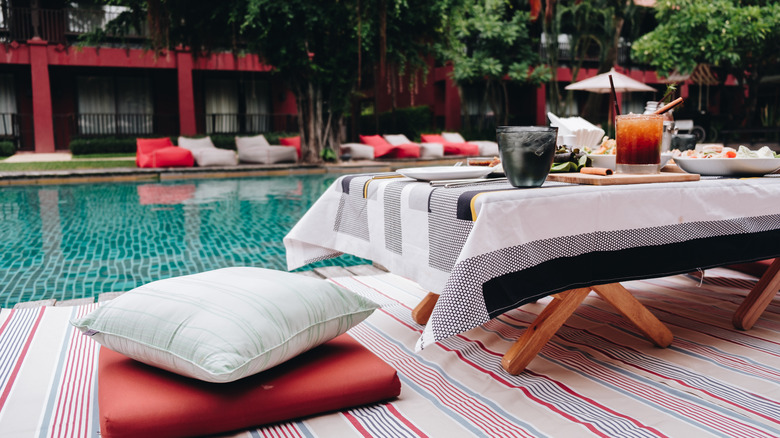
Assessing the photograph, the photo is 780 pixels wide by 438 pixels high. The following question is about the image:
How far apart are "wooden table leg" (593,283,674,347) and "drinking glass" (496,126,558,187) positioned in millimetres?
477

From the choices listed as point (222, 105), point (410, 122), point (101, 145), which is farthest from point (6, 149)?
point (410, 122)

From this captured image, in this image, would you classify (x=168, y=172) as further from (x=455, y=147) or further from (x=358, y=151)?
(x=455, y=147)

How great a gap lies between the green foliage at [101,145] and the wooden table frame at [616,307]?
1643 cm

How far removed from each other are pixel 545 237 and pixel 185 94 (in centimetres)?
1729

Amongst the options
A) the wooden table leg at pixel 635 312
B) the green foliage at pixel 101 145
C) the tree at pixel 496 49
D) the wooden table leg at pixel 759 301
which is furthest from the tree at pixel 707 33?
the wooden table leg at pixel 635 312

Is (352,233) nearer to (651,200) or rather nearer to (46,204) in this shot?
(651,200)

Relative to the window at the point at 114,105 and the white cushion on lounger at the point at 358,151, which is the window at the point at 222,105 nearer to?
the window at the point at 114,105

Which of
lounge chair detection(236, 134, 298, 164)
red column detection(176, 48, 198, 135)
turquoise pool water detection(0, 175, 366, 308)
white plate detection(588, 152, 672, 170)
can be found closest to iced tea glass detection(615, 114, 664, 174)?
white plate detection(588, 152, 672, 170)

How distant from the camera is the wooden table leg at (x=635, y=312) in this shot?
2123 millimetres

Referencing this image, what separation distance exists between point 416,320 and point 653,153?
3.86 ft

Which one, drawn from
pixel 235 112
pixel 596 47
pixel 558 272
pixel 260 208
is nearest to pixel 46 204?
pixel 260 208

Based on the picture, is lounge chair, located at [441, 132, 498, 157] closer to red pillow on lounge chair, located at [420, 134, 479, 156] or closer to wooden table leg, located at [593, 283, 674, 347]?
red pillow on lounge chair, located at [420, 134, 479, 156]

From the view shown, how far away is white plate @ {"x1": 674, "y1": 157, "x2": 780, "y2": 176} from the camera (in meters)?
2.20

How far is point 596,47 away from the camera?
904 inches
